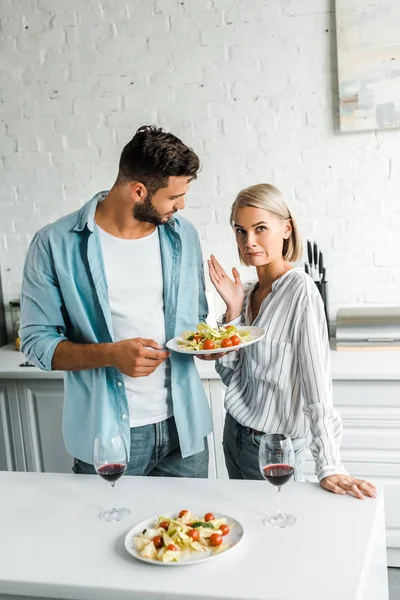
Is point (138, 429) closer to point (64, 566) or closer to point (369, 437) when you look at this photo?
point (64, 566)

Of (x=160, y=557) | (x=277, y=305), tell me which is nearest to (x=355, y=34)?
(x=277, y=305)

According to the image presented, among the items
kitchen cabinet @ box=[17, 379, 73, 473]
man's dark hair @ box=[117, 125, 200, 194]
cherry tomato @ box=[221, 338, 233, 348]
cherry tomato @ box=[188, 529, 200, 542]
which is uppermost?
man's dark hair @ box=[117, 125, 200, 194]

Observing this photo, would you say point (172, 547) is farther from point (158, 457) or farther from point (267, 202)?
point (267, 202)

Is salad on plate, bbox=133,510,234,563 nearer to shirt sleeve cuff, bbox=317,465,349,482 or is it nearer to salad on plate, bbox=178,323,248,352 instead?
shirt sleeve cuff, bbox=317,465,349,482

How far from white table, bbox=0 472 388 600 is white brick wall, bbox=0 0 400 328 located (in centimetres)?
187

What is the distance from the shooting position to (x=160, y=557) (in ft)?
4.69

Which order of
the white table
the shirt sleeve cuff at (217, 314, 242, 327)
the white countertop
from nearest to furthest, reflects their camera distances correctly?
the white table < the shirt sleeve cuff at (217, 314, 242, 327) < the white countertop

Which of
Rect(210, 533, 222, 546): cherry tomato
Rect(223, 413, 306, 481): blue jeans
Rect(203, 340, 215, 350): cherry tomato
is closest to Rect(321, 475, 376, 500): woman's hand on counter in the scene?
Rect(223, 413, 306, 481): blue jeans

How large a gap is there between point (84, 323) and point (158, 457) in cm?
47

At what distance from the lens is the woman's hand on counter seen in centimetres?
167

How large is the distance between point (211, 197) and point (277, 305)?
161 centimetres

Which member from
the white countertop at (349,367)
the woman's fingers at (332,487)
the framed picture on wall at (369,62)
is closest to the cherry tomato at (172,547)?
the woman's fingers at (332,487)

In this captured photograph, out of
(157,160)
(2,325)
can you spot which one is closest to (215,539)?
(157,160)

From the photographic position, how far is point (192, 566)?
1434 millimetres
